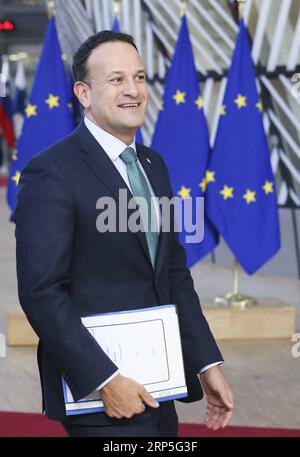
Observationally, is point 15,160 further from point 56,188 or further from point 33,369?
point 56,188

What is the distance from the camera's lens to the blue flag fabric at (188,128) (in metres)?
7.77

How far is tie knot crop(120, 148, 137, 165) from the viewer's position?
244 centimetres

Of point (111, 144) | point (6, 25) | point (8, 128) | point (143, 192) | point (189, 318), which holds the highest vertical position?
point (6, 25)

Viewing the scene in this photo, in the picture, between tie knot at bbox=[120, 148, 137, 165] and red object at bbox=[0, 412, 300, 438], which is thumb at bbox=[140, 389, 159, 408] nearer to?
tie knot at bbox=[120, 148, 137, 165]

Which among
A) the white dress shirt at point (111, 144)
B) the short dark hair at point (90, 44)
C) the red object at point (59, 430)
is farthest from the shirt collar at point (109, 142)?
the red object at point (59, 430)

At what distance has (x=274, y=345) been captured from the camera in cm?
723

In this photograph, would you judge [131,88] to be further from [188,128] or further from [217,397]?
[188,128]

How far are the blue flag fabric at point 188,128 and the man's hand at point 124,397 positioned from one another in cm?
552

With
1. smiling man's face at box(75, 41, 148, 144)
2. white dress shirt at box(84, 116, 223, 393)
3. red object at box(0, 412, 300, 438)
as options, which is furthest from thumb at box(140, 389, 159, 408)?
red object at box(0, 412, 300, 438)

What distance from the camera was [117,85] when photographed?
2.34 m

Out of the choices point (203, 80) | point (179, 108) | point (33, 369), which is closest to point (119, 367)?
point (33, 369)

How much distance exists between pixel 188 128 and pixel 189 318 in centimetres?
539

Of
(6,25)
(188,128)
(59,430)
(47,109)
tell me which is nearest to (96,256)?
(59,430)

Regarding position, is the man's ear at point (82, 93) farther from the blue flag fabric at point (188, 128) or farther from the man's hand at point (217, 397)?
the blue flag fabric at point (188, 128)
